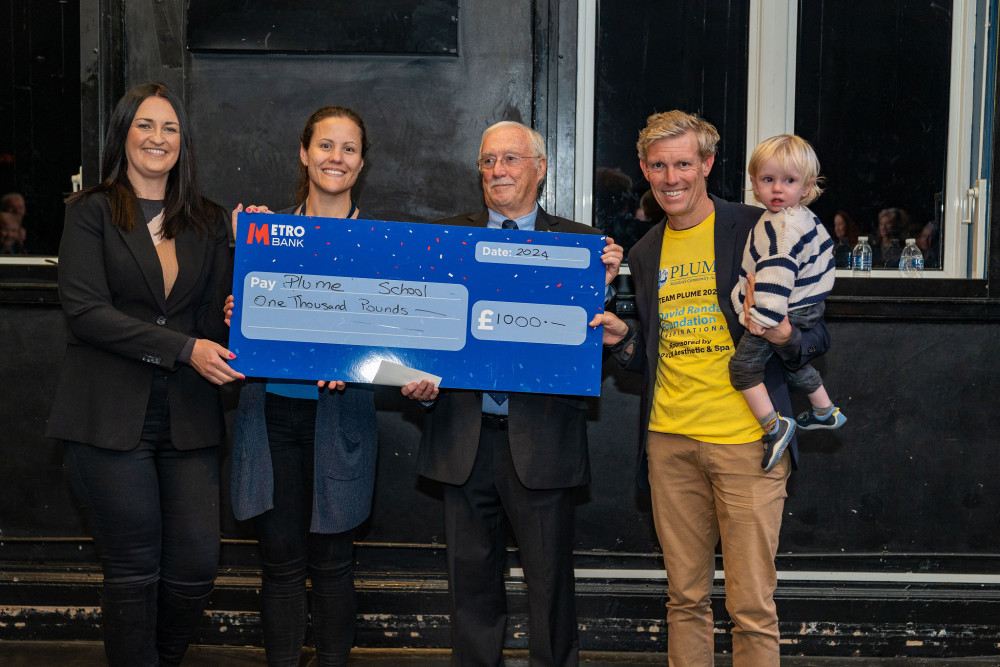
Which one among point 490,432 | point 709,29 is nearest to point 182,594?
point 490,432

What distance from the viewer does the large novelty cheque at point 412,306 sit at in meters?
2.19

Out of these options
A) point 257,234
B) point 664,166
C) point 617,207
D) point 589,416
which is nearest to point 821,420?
point 664,166

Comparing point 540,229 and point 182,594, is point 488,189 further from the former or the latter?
point 182,594

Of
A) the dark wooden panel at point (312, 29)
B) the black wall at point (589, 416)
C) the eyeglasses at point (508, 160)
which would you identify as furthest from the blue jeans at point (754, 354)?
the dark wooden panel at point (312, 29)

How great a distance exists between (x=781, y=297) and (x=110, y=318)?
5.63ft

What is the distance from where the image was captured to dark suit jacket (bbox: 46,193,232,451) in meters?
2.05

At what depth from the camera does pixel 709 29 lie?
311 cm

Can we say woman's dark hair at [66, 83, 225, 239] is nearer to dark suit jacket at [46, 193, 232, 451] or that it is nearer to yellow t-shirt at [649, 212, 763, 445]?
dark suit jacket at [46, 193, 232, 451]

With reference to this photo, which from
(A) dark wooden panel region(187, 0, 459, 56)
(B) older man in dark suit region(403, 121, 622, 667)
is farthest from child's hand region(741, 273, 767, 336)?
(A) dark wooden panel region(187, 0, 459, 56)

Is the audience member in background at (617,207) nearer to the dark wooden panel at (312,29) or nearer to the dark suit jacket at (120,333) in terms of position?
the dark wooden panel at (312,29)

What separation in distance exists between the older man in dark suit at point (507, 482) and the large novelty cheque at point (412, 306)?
3.7 inches

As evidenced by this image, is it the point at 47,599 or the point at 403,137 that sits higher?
the point at 403,137

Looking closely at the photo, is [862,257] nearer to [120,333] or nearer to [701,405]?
[701,405]

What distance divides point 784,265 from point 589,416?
4.37ft
